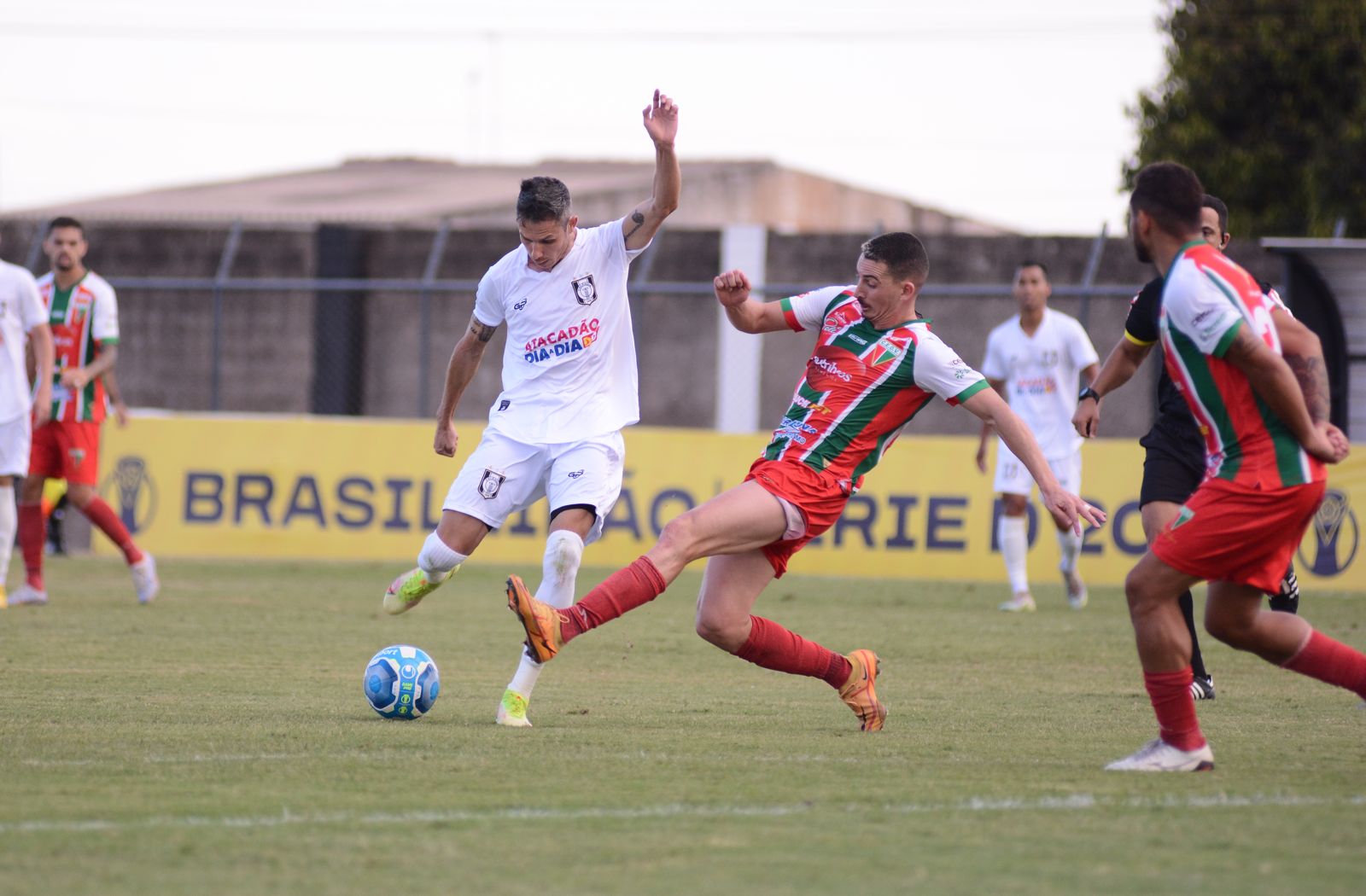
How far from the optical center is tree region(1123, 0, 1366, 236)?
27.1 m

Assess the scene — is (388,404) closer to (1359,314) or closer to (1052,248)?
(1052,248)

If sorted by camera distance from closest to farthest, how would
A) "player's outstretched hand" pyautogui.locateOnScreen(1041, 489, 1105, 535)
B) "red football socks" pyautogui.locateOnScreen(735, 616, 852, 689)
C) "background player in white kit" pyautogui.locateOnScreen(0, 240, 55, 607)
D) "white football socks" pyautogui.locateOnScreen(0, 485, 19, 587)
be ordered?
"player's outstretched hand" pyautogui.locateOnScreen(1041, 489, 1105, 535) → "red football socks" pyautogui.locateOnScreen(735, 616, 852, 689) → "background player in white kit" pyautogui.locateOnScreen(0, 240, 55, 607) → "white football socks" pyautogui.locateOnScreen(0, 485, 19, 587)

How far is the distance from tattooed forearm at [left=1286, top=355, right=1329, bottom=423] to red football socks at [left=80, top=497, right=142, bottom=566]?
842cm

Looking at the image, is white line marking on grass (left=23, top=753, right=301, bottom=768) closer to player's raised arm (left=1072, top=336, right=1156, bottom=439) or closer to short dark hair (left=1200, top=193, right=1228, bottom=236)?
player's raised arm (left=1072, top=336, right=1156, bottom=439)

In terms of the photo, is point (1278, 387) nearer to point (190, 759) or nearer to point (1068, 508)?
point (1068, 508)

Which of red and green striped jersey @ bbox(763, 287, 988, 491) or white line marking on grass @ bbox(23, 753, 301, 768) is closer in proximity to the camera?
white line marking on grass @ bbox(23, 753, 301, 768)

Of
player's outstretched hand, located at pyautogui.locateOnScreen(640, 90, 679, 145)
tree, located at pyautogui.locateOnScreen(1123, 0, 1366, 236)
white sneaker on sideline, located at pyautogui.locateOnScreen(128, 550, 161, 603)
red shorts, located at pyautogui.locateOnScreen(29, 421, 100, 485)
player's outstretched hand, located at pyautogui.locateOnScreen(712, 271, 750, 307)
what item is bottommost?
white sneaker on sideline, located at pyautogui.locateOnScreen(128, 550, 161, 603)

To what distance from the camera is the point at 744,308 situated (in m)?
6.66

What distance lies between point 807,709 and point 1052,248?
18.2 m

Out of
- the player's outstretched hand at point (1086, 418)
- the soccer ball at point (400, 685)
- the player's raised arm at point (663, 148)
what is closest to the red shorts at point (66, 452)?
the soccer ball at point (400, 685)

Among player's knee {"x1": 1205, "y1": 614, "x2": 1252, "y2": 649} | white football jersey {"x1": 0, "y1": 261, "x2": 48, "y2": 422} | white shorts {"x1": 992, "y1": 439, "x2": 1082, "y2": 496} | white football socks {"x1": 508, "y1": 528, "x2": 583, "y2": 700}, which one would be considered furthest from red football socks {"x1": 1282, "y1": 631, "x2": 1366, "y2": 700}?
white football jersey {"x1": 0, "y1": 261, "x2": 48, "y2": 422}

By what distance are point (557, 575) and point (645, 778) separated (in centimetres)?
149

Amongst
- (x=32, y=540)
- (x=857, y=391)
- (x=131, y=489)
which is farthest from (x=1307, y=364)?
(x=131, y=489)

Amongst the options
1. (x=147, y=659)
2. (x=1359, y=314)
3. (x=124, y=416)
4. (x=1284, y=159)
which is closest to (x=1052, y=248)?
(x=1284, y=159)
